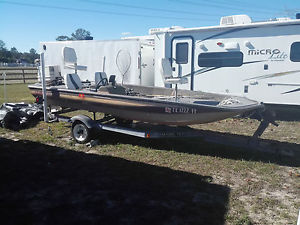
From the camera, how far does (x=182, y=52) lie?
941 cm

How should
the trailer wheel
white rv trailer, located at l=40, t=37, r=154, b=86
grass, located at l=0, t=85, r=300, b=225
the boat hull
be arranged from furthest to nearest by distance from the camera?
white rv trailer, located at l=40, t=37, r=154, b=86, the trailer wheel, the boat hull, grass, located at l=0, t=85, r=300, b=225

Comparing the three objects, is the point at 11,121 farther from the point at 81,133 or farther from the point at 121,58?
the point at 121,58

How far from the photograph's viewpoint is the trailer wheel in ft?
19.9

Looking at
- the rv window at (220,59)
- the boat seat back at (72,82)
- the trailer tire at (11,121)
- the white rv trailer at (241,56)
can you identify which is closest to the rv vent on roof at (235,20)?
the white rv trailer at (241,56)

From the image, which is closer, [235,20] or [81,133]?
[81,133]

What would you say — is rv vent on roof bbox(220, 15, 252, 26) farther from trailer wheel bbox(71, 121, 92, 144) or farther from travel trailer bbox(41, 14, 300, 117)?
trailer wheel bbox(71, 121, 92, 144)

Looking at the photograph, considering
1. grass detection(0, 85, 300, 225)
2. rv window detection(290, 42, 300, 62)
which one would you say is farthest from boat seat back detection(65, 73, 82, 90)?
rv window detection(290, 42, 300, 62)

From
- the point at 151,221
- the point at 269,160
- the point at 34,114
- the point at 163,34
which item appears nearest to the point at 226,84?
the point at 163,34

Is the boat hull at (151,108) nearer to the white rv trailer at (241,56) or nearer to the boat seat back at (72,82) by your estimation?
the boat seat back at (72,82)

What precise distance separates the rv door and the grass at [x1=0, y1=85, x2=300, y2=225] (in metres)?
→ 3.53

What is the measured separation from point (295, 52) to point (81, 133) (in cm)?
625

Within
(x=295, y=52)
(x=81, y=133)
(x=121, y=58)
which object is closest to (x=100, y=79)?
(x=81, y=133)

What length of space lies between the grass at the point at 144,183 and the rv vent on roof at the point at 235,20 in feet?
13.9

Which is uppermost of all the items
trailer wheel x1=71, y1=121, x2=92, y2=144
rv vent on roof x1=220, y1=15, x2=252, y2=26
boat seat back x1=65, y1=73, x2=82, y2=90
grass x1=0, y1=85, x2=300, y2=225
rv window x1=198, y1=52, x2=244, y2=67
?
rv vent on roof x1=220, y1=15, x2=252, y2=26
